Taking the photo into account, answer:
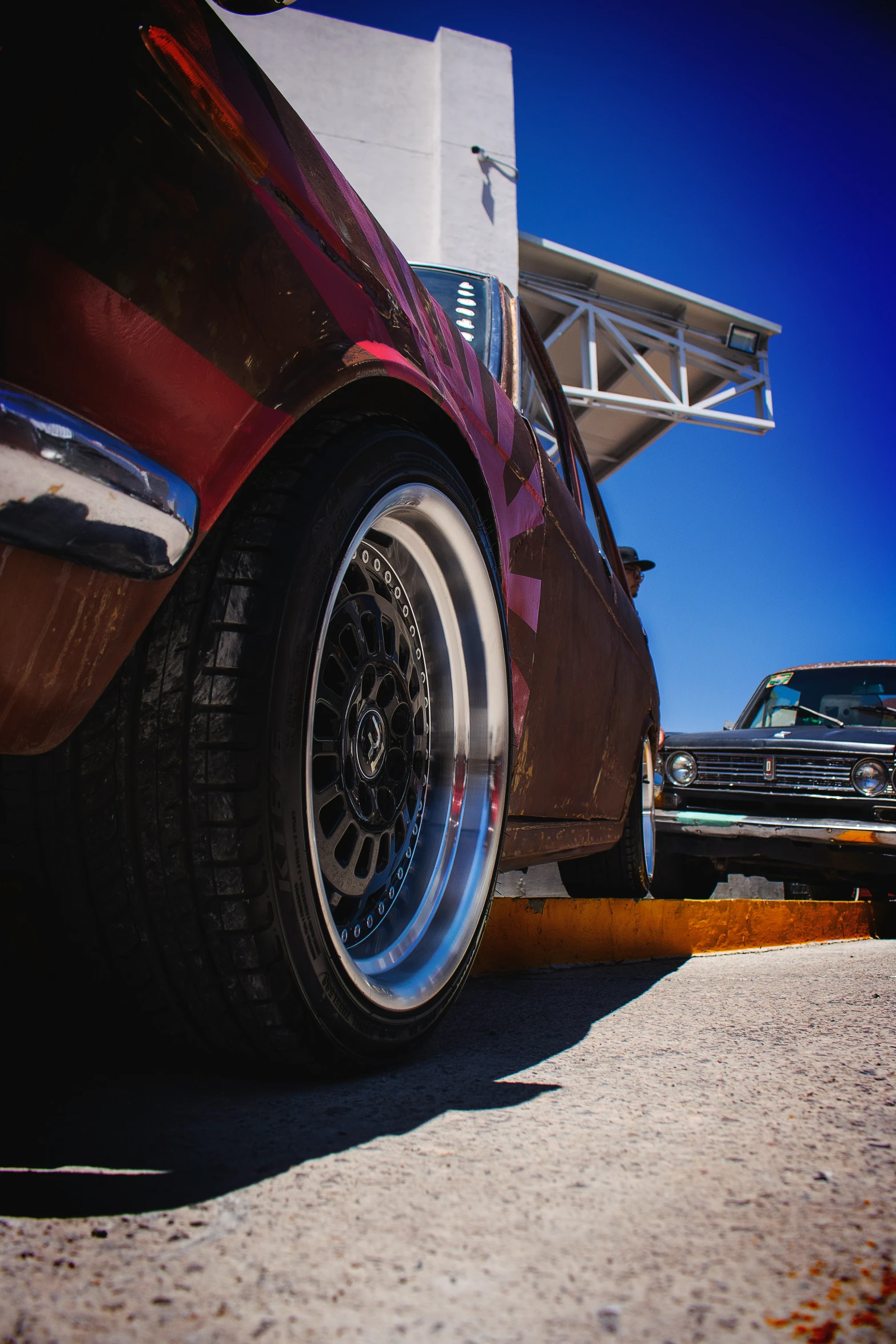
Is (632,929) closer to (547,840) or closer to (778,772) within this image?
(547,840)

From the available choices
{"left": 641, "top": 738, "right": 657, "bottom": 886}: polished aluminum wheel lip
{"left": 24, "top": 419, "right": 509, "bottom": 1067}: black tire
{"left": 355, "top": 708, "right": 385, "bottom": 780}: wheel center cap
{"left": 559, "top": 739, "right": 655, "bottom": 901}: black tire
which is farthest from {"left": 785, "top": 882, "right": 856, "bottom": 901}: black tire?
{"left": 24, "top": 419, "right": 509, "bottom": 1067}: black tire

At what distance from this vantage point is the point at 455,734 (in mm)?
1557

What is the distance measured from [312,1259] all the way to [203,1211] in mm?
135

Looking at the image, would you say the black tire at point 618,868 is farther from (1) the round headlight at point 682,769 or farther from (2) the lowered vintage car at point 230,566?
(2) the lowered vintage car at point 230,566

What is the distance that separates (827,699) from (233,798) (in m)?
5.66

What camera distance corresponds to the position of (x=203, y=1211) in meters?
0.69

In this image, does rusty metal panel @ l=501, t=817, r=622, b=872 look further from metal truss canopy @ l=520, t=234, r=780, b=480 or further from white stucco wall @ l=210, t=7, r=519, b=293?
white stucco wall @ l=210, t=7, r=519, b=293

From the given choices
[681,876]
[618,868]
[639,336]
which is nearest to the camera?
[618,868]

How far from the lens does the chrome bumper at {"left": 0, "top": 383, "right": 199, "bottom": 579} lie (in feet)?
2.22

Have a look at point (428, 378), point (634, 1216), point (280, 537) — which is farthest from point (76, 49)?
point (634, 1216)

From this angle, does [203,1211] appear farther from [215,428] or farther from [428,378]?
[428,378]

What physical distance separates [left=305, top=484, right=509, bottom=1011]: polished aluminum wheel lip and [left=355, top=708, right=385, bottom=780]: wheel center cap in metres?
0.26

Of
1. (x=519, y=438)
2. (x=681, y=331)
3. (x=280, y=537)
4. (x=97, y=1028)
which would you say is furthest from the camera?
(x=681, y=331)

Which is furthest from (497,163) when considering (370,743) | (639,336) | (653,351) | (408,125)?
(370,743)
